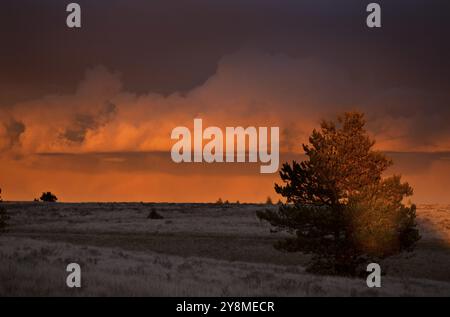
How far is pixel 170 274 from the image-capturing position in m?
20.6

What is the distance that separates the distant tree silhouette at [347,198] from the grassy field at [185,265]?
1725 mm

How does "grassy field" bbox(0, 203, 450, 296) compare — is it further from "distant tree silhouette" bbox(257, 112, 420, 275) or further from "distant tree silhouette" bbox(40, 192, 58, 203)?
"distant tree silhouette" bbox(40, 192, 58, 203)

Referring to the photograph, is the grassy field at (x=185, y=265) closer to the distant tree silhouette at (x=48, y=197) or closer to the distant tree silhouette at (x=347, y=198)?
the distant tree silhouette at (x=347, y=198)

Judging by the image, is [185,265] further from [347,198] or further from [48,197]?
[48,197]

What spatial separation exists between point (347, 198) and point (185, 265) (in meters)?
8.30

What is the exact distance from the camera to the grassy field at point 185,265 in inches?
632

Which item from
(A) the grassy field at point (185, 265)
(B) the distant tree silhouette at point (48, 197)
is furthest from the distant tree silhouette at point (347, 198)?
(B) the distant tree silhouette at point (48, 197)

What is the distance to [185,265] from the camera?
990 inches

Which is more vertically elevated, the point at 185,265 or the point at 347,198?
the point at 347,198

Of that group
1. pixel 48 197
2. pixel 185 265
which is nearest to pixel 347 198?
pixel 185 265
